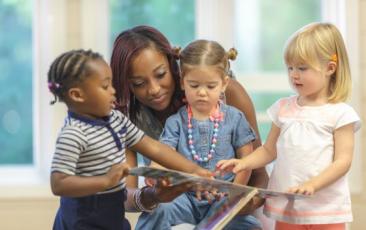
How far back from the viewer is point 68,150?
1.42m

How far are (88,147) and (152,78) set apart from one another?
523mm

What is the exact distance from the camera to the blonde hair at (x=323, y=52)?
5.82 ft

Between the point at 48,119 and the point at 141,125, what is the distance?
0.95 m

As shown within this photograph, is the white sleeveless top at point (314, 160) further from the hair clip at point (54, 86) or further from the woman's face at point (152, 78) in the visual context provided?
the hair clip at point (54, 86)

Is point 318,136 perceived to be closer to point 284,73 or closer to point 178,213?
point 178,213

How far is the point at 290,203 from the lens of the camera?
71.6 inches

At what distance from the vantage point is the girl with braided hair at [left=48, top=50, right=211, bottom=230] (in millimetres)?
1405

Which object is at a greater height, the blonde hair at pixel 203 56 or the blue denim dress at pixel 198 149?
the blonde hair at pixel 203 56

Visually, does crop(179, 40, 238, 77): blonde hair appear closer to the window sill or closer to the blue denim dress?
the blue denim dress

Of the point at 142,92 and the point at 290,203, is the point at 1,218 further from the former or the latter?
the point at 290,203

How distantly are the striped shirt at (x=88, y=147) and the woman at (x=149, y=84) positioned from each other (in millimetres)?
388

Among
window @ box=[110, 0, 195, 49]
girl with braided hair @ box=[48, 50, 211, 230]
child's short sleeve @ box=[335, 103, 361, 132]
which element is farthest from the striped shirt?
window @ box=[110, 0, 195, 49]

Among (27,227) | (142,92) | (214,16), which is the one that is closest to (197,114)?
(142,92)

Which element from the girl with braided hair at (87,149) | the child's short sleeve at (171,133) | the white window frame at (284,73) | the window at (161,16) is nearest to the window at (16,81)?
the window at (161,16)
